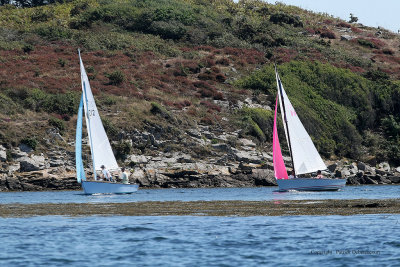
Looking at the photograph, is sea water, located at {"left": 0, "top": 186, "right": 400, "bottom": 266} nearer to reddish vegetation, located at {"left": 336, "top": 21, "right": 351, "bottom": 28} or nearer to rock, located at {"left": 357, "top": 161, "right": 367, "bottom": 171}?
rock, located at {"left": 357, "top": 161, "right": 367, "bottom": 171}

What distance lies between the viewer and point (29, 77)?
70062 millimetres

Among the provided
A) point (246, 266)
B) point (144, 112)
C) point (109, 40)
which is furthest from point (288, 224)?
point (109, 40)

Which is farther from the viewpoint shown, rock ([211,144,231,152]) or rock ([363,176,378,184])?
rock ([211,144,231,152])

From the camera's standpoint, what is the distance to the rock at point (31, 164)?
2077 inches

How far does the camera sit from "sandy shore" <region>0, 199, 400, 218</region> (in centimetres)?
2833

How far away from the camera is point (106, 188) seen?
45094 millimetres

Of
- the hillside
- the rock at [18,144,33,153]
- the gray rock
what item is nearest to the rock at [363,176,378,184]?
the hillside

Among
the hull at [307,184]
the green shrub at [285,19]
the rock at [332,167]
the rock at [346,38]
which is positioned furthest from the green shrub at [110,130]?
the rock at [346,38]

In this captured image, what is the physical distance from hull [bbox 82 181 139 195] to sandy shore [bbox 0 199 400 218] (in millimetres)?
8982

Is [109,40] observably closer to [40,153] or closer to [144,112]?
[144,112]

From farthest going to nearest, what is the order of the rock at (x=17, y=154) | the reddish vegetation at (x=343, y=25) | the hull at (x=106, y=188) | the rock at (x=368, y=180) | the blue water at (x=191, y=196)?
1. the reddish vegetation at (x=343, y=25)
2. the rock at (x=368, y=180)
3. the rock at (x=17, y=154)
4. the hull at (x=106, y=188)
5. the blue water at (x=191, y=196)

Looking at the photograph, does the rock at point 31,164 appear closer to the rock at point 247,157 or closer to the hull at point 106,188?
the hull at point 106,188

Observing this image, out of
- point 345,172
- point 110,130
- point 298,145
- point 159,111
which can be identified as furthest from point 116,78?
point 298,145

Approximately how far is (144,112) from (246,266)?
159 ft
